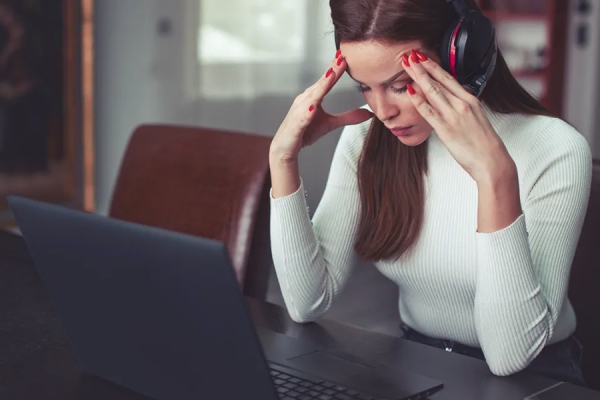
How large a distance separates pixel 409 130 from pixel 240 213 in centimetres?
38

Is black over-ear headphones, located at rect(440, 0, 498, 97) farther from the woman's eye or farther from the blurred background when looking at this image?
the blurred background

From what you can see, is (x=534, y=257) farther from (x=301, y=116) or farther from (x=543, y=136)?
(x=301, y=116)

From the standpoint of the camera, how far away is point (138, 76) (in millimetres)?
3357

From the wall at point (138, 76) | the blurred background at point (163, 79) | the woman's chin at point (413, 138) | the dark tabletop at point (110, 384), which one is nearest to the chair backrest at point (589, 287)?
the woman's chin at point (413, 138)

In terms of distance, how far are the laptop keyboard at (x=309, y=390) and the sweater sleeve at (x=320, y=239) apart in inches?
10.9

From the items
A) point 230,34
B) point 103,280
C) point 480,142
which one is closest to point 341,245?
point 480,142

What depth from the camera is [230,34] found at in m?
3.56

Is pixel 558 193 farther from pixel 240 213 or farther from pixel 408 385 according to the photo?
pixel 240 213

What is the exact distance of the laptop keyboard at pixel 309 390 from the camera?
791 mm

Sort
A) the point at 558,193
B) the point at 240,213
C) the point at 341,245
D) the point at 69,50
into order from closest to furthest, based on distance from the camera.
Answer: the point at 558,193, the point at 341,245, the point at 240,213, the point at 69,50

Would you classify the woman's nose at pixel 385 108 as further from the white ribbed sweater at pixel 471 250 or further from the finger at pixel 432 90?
the white ribbed sweater at pixel 471 250

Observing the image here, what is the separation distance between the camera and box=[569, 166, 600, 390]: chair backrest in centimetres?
124

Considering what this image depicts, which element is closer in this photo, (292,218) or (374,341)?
(374,341)

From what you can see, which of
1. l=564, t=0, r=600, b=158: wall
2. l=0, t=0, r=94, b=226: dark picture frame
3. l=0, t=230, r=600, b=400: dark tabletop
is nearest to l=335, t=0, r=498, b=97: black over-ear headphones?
l=0, t=230, r=600, b=400: dark tabletop
